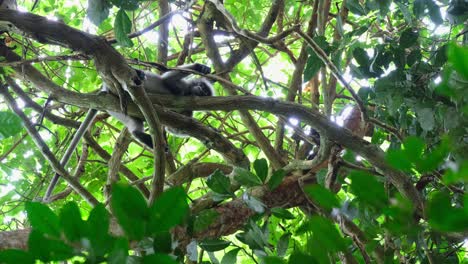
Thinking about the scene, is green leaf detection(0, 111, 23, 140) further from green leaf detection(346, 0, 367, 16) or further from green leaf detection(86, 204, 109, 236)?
green leaf detection(346, 0, 367, 16)

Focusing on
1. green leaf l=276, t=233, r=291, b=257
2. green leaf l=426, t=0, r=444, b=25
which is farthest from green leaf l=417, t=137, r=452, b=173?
green leaf l=426, t=0, r=444, b=25

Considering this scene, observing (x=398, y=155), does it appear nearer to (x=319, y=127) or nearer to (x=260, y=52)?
(x=319, y=127)

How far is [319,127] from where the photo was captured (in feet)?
10.0

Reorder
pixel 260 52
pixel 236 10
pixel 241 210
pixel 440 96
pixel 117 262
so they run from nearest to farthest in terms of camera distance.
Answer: pixel 117 262 < pixel 440 96 < pixel 241 210 < pixel 236 10 < pixel 260 52

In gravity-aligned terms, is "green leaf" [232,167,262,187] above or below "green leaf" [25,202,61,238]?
above

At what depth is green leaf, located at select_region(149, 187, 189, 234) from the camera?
0.89 m

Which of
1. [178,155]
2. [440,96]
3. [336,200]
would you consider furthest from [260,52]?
[336,200]

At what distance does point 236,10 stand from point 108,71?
3.14m

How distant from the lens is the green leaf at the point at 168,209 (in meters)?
0.89

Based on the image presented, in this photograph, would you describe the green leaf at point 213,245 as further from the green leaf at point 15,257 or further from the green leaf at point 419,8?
the green leaf at point 419,8

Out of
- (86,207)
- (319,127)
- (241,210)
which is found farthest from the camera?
(86,207)

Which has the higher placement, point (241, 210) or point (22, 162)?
point (22, 162)

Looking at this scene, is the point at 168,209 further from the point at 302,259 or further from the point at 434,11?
the point at 434,11

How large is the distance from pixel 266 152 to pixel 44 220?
12.2 ft
